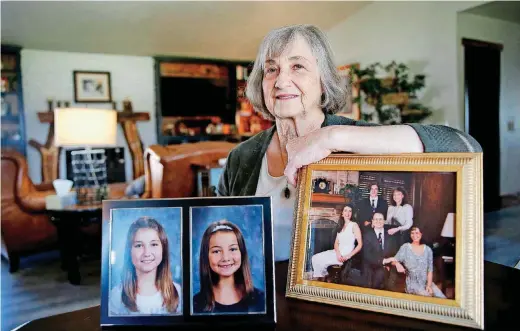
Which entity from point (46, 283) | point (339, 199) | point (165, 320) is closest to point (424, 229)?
point (339, 199)

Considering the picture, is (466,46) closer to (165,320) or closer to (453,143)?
(453,143)

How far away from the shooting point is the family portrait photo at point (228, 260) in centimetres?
56

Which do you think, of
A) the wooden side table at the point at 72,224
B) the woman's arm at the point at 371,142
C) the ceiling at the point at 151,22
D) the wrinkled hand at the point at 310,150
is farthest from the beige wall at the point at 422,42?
the wrinkled hand at the point at 310,150

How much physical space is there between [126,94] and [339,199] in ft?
21.7

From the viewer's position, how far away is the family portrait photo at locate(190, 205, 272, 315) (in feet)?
1.82

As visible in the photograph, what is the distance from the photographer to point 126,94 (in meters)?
6.70

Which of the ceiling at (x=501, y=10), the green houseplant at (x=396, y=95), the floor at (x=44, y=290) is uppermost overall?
the ceiling at (x=501, y=10)

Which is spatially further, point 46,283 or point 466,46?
point 466,46

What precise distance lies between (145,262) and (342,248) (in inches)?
10.9

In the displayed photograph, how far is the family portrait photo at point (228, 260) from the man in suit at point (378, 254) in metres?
0.14

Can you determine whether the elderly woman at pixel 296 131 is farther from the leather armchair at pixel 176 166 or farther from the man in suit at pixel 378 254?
the leather armchair at pixel 176 166

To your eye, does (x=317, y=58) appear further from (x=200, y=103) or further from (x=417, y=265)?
(x=200, y=103)

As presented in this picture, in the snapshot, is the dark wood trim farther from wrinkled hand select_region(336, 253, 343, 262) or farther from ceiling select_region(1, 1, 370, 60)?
wrinkled hand select_region(336, 253, 343, 262)

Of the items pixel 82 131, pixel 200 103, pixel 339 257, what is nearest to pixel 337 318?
pixel 339 257
